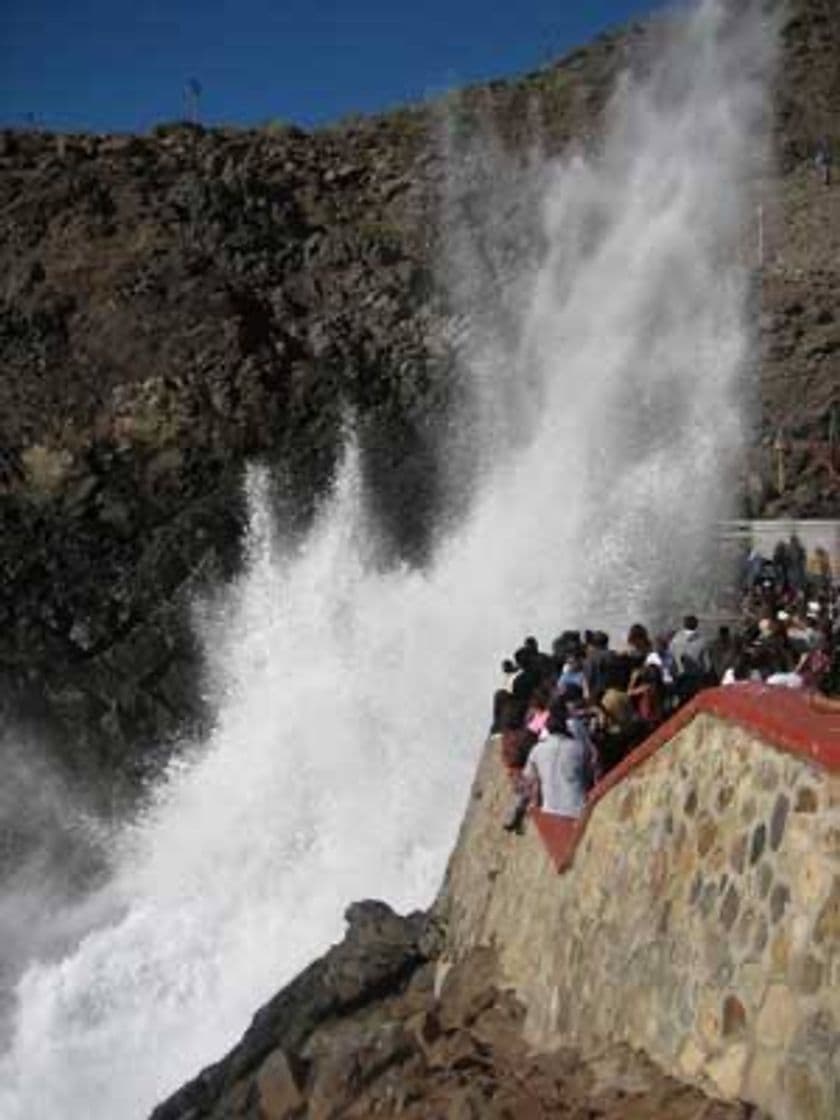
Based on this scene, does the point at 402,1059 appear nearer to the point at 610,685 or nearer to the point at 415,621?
the point at 610,685

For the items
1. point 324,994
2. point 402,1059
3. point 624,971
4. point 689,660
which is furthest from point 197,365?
point 624,971

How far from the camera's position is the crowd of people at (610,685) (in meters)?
8.20

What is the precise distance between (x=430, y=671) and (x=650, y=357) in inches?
450

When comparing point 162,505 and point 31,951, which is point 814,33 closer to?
point 162,505

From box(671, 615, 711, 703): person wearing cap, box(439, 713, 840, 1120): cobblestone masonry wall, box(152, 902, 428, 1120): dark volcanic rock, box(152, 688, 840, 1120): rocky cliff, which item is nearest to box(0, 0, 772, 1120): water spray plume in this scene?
box(152, 902, 428, 1120): dark volcanic rock

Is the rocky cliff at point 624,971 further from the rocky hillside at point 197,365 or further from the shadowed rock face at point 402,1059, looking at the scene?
the rocky hillside at point 197,365

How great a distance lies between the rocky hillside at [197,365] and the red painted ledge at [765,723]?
16631mm

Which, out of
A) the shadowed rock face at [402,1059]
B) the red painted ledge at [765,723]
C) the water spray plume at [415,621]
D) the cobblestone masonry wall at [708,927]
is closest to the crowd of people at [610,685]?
the red painted ledge at [765,723]

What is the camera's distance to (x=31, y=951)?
18672 millimetres

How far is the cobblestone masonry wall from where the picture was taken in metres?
4.95

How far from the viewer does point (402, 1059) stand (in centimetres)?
815

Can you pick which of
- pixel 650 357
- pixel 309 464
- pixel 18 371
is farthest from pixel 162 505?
pixel 650 357

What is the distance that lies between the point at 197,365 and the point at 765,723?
92.1 feet

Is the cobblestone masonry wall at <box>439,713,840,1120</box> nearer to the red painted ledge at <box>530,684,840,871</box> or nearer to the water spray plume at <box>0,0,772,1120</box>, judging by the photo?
the red painted ledge at <box>530,684,840,871</box>
